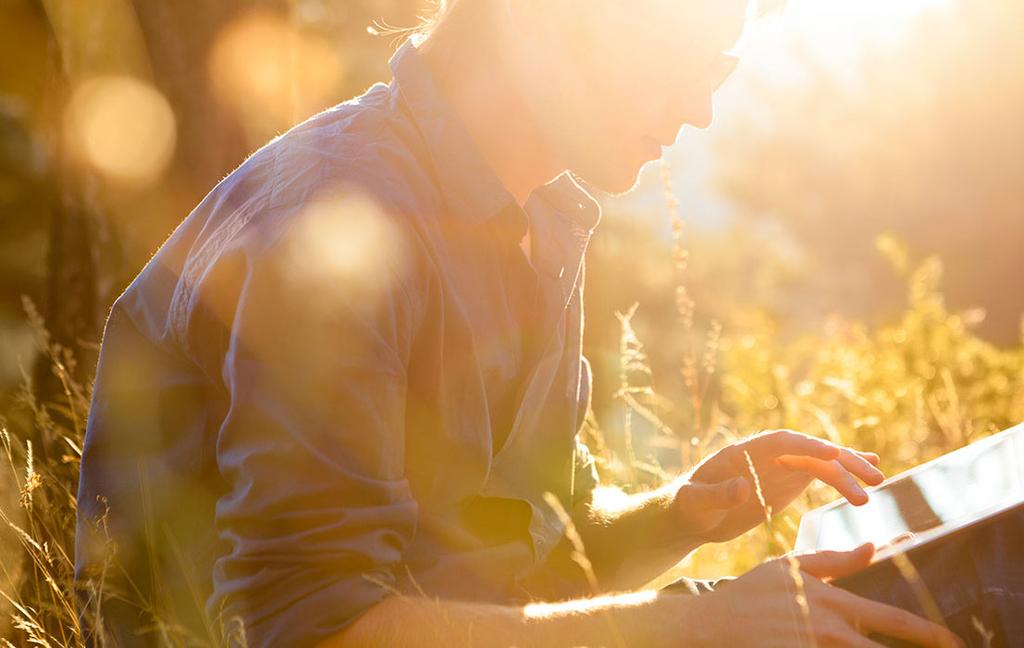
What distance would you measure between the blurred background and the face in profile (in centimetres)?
20

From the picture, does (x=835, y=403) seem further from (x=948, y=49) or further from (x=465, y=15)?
(x=948, y=49)

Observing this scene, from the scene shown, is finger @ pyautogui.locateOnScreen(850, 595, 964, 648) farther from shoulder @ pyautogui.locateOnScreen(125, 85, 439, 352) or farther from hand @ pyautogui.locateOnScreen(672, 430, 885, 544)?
shoulder @ pyautogui.locateOnScreen(125, 85, 439, 352)

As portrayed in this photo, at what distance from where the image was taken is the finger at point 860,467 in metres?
1.91

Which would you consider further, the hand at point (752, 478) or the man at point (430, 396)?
the hand at point (752, 478)

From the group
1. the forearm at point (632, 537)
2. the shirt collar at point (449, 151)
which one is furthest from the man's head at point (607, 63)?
the forearm at point (632, 537)

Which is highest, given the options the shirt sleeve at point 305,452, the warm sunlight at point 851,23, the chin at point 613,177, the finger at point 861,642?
the warm sunlight at point 851,23

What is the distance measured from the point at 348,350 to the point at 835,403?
384 cm

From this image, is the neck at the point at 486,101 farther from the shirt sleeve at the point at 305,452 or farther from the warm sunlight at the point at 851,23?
the warm sunlight at the point at 851,23

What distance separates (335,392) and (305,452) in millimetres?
92

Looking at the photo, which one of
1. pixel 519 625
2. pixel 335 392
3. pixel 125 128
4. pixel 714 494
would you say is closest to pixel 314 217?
pixel 335 392

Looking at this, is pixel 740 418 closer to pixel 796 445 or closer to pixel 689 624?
pixel 796 445

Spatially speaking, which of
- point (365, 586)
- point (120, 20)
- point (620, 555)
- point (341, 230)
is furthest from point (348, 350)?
point (120, 20)

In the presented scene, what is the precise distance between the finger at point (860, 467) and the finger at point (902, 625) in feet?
1.78

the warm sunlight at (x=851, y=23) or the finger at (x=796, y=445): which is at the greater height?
the warm sunlight at (x=851, y=23)
